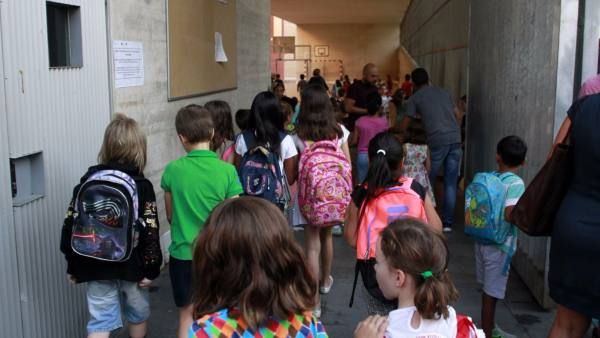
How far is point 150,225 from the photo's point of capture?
12.6ft

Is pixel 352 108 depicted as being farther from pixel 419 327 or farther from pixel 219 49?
pixel 419 327

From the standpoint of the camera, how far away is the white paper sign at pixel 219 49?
27.7ft

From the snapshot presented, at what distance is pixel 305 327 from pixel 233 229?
1.34ft

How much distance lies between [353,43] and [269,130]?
42304 mm

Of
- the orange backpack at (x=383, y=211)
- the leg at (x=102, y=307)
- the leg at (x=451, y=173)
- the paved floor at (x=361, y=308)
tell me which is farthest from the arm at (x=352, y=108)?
the leg at (x=102, y=307)

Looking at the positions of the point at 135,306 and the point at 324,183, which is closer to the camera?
the point at 135,306

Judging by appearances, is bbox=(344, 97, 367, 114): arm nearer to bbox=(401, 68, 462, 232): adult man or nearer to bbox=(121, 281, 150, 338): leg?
bbox=(401, 68, 462, 232): adult man

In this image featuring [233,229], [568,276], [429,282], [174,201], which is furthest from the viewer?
[174,201]

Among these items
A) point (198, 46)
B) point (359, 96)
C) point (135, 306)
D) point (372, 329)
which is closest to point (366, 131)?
point (359, 96)

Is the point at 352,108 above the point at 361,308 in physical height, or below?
above

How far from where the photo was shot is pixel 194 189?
4039 mm

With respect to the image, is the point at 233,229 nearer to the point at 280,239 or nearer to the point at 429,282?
the point at 280,239

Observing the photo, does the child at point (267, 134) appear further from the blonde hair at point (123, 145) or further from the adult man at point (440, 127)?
the adult man at point (440, 127)

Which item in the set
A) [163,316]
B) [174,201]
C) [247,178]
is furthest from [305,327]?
[163,316]
